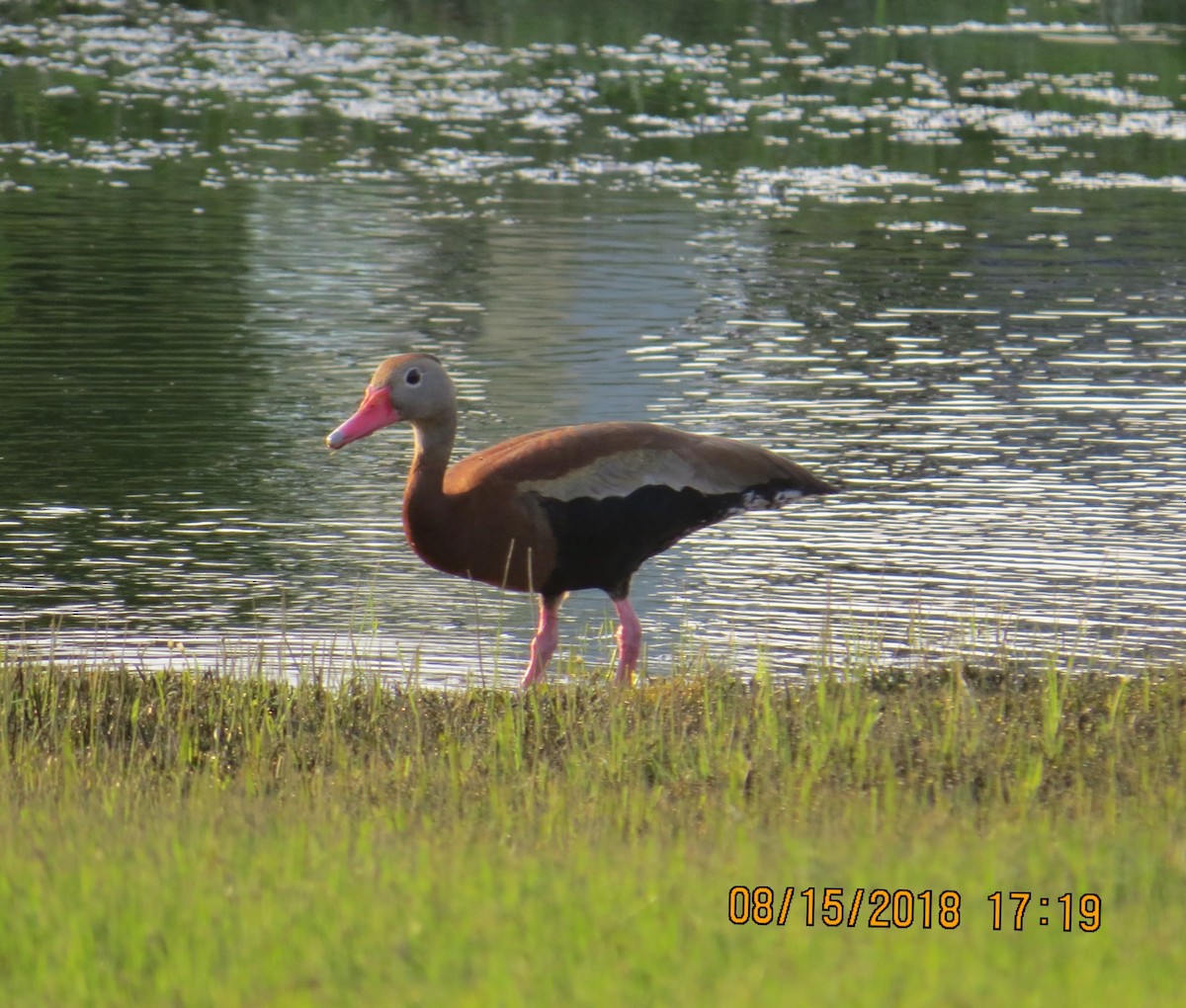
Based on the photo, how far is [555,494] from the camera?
27.0 ft

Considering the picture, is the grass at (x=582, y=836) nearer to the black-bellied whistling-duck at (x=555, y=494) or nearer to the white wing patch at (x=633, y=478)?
the black-bellied whistling-duck at (x=555, y=494)

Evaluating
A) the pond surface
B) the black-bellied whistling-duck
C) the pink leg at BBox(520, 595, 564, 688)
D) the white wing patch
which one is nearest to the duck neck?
the black-bellied whistling-duck

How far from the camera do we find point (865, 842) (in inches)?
211

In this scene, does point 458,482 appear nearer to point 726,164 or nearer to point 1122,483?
point 1122,483

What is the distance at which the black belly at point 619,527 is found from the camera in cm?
828

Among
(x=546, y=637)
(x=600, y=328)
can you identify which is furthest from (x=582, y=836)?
(x=600, y=328)

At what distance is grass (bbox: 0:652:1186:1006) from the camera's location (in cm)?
445

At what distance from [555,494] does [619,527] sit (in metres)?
0.33

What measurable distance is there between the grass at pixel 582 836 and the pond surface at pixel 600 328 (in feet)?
1.92

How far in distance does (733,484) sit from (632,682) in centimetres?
101
